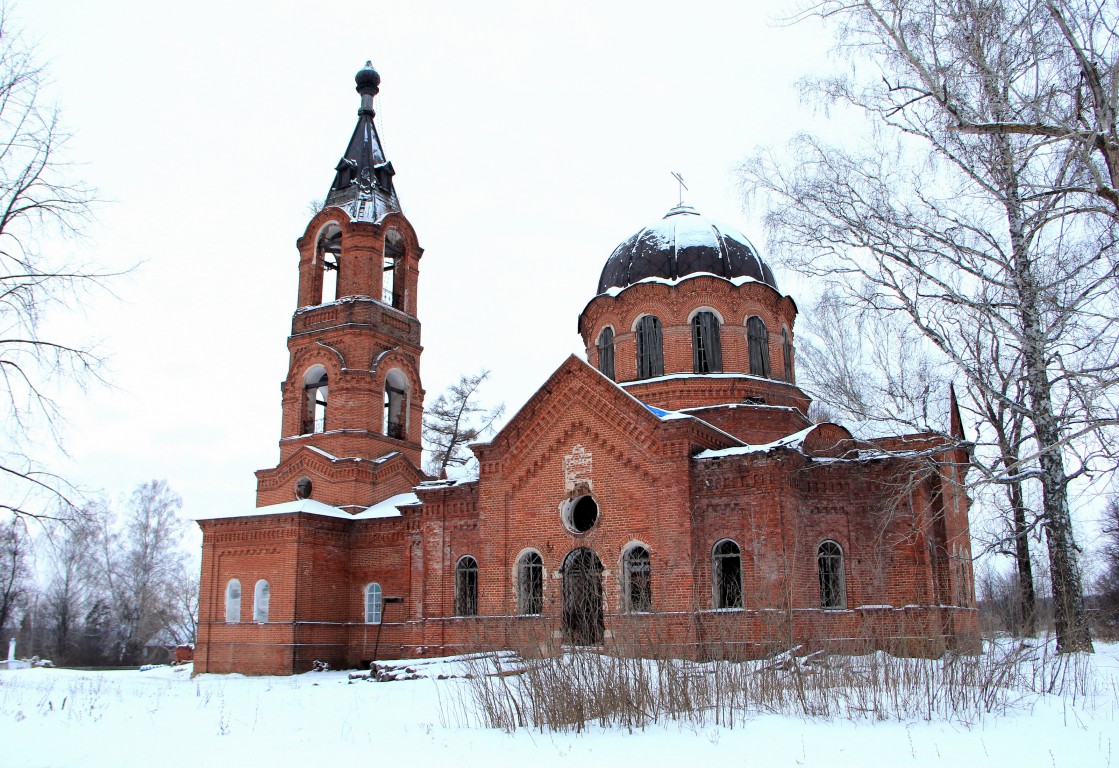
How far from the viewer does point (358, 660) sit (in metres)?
21.4

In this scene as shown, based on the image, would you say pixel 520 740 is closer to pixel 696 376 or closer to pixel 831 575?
pixel 831 575

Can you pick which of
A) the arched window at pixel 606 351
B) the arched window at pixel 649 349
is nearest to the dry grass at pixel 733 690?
the arched window at pixel 649 349

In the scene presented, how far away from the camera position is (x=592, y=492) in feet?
57.7

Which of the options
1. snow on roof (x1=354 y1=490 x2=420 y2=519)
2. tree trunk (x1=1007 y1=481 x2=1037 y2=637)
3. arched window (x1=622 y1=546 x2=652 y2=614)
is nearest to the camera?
tree trunk (x1=1007 y1=481 x2=1037 y2=637)

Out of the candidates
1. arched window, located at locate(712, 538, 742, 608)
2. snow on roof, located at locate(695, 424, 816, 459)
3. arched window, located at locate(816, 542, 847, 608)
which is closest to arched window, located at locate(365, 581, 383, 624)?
arched window, located at locate(712, 538, 742, 608)

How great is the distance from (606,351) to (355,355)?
6.31 m

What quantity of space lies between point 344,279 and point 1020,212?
1655cm

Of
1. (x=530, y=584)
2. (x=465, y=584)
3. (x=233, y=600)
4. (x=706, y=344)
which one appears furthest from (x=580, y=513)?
(x=233, y=600)

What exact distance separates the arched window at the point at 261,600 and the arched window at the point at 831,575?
12568 millimetres

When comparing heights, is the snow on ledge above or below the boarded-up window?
above

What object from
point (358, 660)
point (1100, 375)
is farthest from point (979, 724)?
point (358, 660)

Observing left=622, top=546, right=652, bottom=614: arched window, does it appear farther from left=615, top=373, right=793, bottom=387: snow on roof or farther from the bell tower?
the bell tower

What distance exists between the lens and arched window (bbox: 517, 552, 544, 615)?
58.7ft

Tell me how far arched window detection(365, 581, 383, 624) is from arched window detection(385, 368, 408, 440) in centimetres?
409
